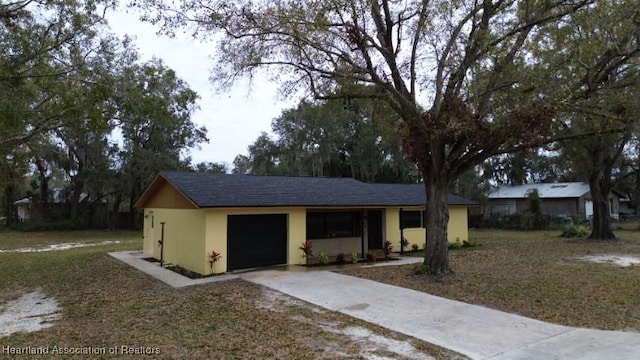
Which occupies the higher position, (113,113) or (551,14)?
(551,14)

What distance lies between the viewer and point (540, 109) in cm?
923

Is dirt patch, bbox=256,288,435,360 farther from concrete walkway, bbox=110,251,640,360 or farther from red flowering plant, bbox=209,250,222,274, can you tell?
red flowering plant, bbox=209,250,222,274

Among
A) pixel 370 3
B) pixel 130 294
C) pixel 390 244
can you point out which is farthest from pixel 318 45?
pixel 390 244

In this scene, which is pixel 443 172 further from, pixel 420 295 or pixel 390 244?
pixel 390 244

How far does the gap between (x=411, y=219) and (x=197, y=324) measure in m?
→ 12.8

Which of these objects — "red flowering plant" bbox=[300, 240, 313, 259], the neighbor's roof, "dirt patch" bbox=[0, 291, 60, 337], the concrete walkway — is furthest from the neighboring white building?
"dirt patch" bbox=[0, 291, 60, 337]

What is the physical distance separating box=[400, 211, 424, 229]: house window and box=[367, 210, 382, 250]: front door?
1038 millimetres

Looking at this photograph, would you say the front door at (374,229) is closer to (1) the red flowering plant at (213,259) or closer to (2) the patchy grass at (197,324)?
(1) the red flowering plant at (213,259)

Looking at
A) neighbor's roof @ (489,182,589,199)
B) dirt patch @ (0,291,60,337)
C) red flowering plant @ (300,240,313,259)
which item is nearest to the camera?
dirt patch @ (0,291,60,337)

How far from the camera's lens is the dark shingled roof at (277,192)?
13.2 meters

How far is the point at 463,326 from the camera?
7.12 m

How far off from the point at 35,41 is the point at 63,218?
30419 millimetres

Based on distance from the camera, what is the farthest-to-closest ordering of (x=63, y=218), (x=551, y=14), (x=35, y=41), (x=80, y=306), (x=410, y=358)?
(x=63, y=218) → (x=551, y=14) → (x=35, y=41) → (x=80, y=306) → (x=410, y=358)

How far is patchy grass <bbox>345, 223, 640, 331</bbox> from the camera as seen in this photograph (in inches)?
320
